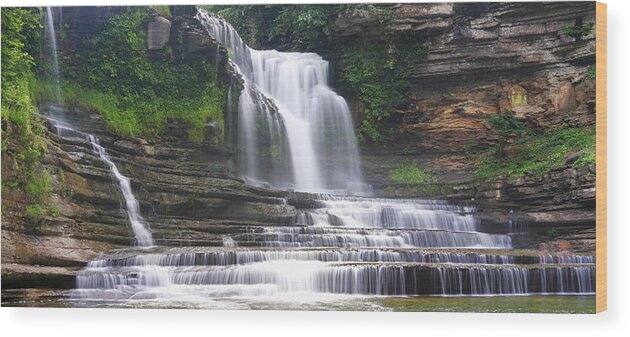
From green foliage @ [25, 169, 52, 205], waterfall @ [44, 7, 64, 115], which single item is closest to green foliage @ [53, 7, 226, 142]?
waterfall @ [44, 7, 64, 115]

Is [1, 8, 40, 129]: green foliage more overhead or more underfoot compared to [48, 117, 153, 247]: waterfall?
more overhead

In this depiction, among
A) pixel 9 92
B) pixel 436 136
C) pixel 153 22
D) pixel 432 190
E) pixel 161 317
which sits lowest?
pixel 161 317

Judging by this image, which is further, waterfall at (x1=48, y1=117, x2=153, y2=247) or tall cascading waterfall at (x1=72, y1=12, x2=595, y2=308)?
waterfall at (x1=48, y1=117, x2=153, y2=247)

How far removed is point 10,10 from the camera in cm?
855

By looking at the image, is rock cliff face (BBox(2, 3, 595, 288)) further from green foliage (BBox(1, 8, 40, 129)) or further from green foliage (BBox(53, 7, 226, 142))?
green foliage (BBox(1, 8, 40, 129))

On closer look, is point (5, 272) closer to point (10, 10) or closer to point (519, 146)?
point (10, 10)

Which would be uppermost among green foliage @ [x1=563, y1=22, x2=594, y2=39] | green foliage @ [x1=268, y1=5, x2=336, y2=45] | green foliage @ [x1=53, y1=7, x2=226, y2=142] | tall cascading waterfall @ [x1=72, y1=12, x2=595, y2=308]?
green foliage @ [x1=268, y1=5, x2=336, y2=45]

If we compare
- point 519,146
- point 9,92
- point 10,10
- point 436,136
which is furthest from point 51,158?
point 519,146

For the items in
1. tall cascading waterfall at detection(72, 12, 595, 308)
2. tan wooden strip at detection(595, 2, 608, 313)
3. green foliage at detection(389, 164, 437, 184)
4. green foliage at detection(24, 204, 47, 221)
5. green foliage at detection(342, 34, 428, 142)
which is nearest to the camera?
tan wooden strip at detection(595, 2, 608, 313)

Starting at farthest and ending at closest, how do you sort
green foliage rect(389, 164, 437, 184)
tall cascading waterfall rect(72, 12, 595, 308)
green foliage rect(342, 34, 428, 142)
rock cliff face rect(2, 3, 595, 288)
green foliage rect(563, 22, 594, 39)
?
green foliage rect(342, 34, 428, 142)
green foliage rect(389, 164, 437, 184)
rock cliff face rect(2, 3, 595, 288)
tall cascading waterfall rect(72, 12, 595, 308)
green foliage rect(563, 22, 594, 39)

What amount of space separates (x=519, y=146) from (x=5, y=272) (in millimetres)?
5497

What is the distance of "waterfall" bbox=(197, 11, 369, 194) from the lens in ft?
28.1

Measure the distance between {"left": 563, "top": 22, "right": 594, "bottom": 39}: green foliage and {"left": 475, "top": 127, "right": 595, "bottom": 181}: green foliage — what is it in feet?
3.03

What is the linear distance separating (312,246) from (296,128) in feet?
4.13
